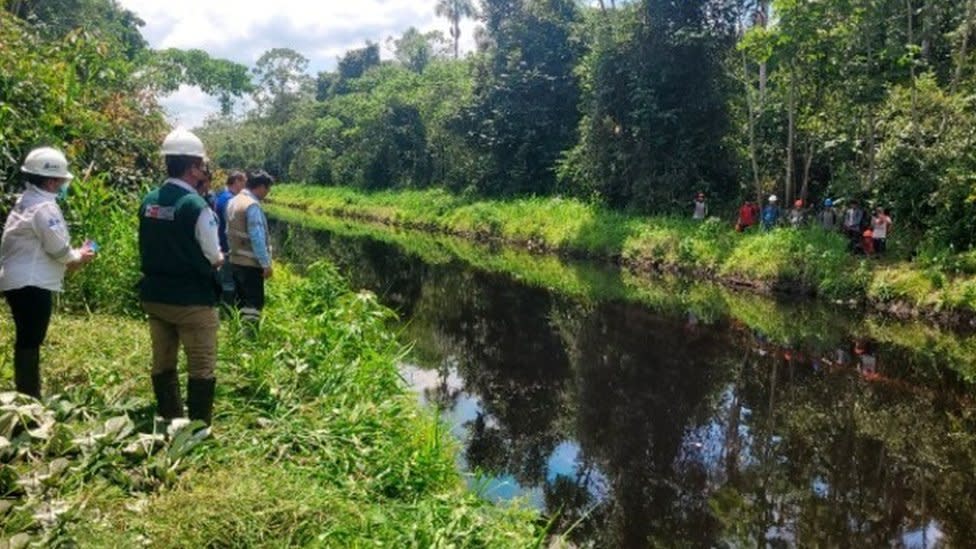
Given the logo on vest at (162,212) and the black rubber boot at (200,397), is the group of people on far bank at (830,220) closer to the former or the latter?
the black rubber boot at (200,397)

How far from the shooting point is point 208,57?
207 feet

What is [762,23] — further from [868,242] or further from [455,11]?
[455,11]

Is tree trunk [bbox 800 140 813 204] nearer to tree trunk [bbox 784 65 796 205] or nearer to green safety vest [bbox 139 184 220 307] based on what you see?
tree trunk [bbox 784 65 796 205]

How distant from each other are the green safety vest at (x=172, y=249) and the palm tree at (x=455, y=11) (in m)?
52.5

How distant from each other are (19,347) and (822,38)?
16344 mm

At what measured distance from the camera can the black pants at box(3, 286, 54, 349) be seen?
4.43 metres

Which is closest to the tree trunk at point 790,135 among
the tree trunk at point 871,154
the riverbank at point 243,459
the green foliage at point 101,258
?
the tree trunk at point 871,154

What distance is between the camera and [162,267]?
14.0 ft

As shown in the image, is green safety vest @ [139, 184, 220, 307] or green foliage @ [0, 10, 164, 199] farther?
green foliage @ [0, 10, 164, 199]

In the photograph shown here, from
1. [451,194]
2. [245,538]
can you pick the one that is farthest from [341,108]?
[245,538]

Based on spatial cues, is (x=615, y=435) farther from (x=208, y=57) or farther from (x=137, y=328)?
(x=208, y=57)

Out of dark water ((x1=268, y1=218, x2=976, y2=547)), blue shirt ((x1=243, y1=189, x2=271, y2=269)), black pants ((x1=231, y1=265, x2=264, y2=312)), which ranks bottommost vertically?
dark water ((x1=268, y1=218, x2=976, y2=547))

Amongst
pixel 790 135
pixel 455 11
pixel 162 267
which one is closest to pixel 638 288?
pixel 790 135

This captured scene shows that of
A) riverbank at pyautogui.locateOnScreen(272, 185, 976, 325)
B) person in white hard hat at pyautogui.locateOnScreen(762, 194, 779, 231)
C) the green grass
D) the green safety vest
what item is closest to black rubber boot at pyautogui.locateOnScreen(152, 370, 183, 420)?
the green safety vest
